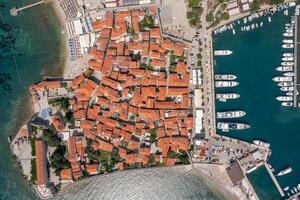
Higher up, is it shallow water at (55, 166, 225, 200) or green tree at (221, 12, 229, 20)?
green tree at (221, 12, 229, 20)

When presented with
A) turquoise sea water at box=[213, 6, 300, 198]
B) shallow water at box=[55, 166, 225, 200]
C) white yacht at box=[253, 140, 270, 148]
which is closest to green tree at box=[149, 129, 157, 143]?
shallow water at box=[55, 166, 225, 200]

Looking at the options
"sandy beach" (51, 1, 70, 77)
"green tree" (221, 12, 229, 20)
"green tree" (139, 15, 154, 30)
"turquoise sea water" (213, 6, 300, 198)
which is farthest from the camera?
"sandy beach" (51, 1, 70, 77)

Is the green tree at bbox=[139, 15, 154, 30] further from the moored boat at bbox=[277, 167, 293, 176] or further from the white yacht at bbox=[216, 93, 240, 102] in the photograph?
the moored boat at bbox=[277, 167, 293, 176]

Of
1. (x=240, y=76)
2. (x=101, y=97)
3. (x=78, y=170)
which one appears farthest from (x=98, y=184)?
(x=240, y=76)

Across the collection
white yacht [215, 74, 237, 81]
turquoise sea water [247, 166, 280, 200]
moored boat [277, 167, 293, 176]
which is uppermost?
white yacht [215, 74, 237, 81]

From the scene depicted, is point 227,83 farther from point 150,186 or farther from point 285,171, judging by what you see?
point 150,186

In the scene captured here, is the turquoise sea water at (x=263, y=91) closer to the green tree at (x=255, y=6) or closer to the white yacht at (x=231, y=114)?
the white yacht at (x=231, y=114)

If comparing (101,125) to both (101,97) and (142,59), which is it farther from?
(142,59)
